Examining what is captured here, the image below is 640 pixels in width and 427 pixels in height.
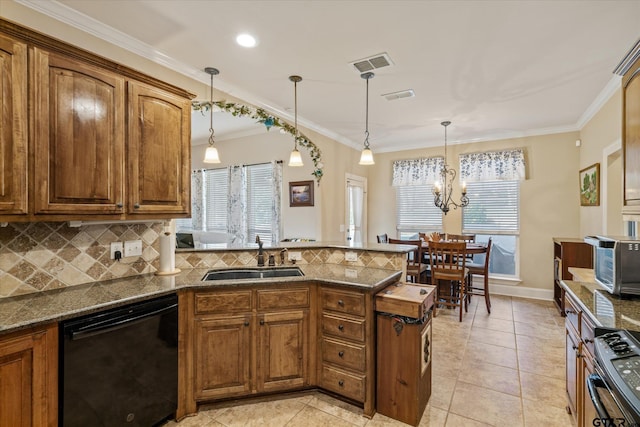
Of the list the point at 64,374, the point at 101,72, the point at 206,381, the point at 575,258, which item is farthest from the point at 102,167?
the point at 575,258

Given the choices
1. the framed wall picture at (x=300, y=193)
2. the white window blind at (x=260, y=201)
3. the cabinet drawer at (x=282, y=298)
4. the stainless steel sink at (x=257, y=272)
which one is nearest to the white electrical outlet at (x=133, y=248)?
the stainless steel sink at (x=257, y=272)

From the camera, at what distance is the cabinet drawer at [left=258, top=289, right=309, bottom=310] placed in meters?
2.24

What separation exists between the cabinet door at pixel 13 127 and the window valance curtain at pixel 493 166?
5739mm

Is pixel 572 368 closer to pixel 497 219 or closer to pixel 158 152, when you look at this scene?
pixel 158 152

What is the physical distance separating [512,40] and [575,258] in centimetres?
314

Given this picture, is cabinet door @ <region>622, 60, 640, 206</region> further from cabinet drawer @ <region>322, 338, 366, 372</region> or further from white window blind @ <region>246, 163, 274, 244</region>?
white window blind @ <region>246, 163, 274, 244</region>

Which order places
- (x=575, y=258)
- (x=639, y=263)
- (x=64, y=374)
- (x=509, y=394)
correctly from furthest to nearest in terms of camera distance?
(x=575, y=258)
(x=509, y=394)
(x=639, y=263)
(x=64, y=374)

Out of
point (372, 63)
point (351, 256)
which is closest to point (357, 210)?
point (351, 256)

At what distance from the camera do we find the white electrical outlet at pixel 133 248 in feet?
7.68

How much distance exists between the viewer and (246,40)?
2445mm

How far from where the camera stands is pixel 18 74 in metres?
1.59

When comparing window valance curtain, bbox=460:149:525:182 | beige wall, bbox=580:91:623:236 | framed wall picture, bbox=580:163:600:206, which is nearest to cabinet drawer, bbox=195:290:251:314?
beige wall, bbox=580:91:623:236

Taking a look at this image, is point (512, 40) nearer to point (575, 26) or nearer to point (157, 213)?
point (575, 26)

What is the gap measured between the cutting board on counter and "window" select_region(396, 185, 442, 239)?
3.75 m
